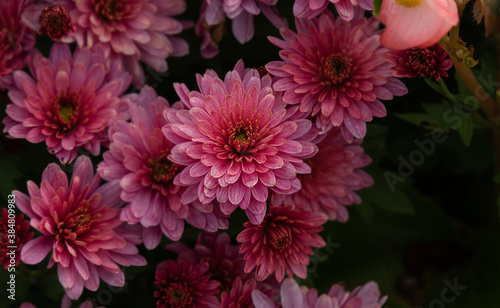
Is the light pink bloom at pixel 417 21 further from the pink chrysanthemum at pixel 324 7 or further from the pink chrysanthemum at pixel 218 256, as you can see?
the pink chrysanthemum at pixel 218 256

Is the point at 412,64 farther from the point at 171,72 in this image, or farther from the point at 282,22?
the point at 171,72

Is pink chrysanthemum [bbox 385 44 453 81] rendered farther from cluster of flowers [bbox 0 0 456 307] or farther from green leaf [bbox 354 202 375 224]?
green leaf [bbox 354 202 375 224]

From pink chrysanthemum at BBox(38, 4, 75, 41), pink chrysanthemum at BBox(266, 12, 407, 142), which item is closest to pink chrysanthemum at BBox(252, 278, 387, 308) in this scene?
pink chrysanthemum at BBox(266, 12, 407, 142)

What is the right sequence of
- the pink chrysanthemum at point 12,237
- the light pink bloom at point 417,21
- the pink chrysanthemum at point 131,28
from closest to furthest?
the light pink bloom at point 417,21, the pink chrysanthemum at point 12,237, the pink chrysanthemum at point 131,28

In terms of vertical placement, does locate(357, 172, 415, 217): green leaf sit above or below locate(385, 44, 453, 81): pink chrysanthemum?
below

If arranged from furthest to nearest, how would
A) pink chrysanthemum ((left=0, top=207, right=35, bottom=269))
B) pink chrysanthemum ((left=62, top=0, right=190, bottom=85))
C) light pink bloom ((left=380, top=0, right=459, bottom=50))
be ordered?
1. pink chrysanthemum ((left=62, top=0, right=190, bottom=85))
2. pink chrysanthemum ((left=0, top=207, right=35, bottom=269))
3. light pink bloom ((left=380, top=0, right=459, bottom=50))

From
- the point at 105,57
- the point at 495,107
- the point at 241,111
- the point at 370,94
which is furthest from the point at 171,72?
the point at 495,107

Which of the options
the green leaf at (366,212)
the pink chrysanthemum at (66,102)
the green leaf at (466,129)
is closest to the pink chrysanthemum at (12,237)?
the pink chrysanthemum at (66,102)
